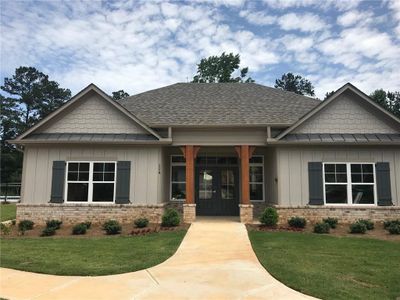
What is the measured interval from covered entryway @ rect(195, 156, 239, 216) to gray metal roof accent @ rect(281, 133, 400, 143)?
3.27 meters

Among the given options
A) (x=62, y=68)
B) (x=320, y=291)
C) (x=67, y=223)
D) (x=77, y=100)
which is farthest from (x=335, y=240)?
(x=62, y=68)

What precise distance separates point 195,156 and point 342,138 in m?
5.96

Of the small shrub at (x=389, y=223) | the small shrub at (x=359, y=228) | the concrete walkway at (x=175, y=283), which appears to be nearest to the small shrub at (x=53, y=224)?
the concrete walkway at (x=175, y=283)

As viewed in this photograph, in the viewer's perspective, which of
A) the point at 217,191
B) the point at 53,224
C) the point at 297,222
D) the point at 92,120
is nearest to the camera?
the point at 297,222

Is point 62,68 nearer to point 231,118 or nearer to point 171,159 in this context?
point 171,159

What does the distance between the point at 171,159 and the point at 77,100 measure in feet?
15.7

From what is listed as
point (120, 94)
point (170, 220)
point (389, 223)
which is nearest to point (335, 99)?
point (389, 223)

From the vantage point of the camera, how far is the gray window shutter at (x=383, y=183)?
42.8 feet

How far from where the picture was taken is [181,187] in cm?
1545

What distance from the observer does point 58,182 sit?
44.4ft

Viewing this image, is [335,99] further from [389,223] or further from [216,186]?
[216,186]

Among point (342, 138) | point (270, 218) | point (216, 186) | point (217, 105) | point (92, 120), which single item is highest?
point (217, 105)

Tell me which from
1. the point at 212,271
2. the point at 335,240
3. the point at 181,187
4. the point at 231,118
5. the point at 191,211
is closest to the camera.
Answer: the point at 212,271

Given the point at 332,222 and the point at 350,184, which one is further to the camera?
the point at 350,184
